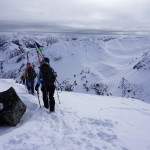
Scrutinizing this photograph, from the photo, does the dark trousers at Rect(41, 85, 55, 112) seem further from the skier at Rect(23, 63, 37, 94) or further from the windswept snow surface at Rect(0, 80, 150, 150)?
the skier at Rect(23, 63, 37, 94)

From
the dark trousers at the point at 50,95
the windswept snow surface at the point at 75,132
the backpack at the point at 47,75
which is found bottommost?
the windswept snow surface at the point at 75,132

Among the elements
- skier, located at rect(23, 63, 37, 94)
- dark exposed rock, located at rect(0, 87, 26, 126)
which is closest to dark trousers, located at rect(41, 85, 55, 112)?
dark exposed rock, located at rect(0, 87, 26, 126)

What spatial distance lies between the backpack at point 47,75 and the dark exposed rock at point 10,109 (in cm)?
166

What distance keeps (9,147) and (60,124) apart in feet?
8.23

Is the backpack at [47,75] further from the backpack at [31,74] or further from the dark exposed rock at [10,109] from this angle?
the backpack at [31,74]

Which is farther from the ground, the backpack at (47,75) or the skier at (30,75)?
the backpack at (47,75)

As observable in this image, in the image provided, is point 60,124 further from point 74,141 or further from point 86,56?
point 86,56

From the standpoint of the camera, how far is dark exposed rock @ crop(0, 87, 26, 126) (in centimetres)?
782

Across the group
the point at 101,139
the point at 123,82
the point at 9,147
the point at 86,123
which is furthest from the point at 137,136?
the point at 123,82

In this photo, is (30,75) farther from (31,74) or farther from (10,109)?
(10,109)

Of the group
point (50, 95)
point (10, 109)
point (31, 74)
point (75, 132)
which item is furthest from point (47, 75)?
point (31, 74)

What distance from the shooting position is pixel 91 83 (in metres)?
107

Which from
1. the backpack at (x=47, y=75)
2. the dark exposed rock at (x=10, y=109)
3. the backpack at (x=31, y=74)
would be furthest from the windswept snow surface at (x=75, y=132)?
the backpack at (x=31, y=74)

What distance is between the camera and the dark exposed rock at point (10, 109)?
25.7 feet
